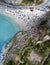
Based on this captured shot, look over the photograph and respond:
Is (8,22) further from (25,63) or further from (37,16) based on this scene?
(25,63)

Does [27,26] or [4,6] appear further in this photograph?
[4,6]

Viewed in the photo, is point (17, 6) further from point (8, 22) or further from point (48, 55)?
point (48, 55)

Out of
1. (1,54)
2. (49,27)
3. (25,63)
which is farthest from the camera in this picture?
(49,27)

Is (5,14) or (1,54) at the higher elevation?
(5,14)

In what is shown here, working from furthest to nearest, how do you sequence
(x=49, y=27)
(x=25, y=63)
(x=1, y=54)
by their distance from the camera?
1. (x=49, y=27)
2. (x=1, y=54)
3. (x=25, y=63)

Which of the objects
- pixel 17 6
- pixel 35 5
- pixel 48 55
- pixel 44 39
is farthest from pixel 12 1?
pixel 48 55
